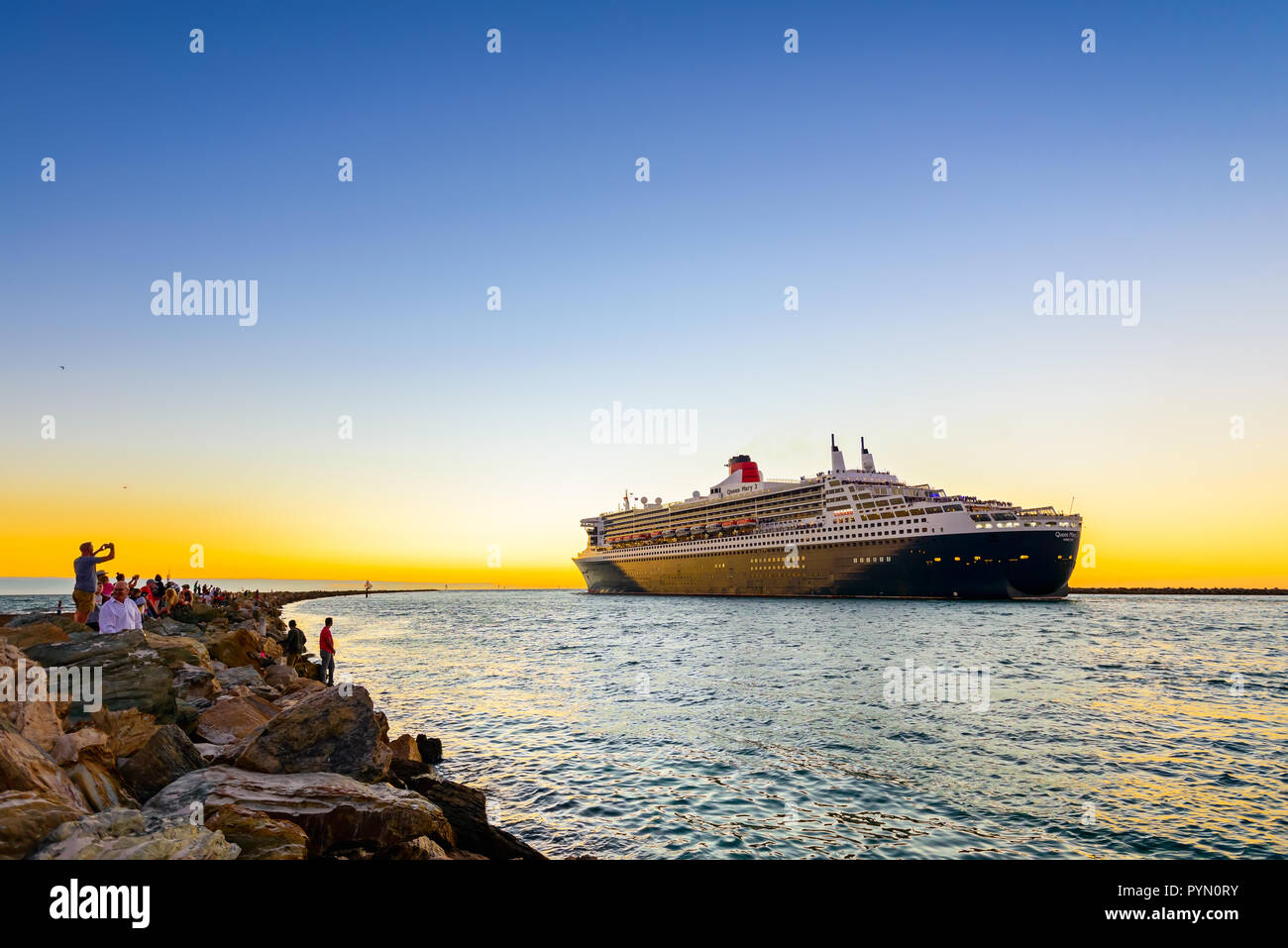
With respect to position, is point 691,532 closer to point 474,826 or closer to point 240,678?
point 240,678

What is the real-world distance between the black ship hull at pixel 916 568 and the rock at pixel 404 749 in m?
73.2

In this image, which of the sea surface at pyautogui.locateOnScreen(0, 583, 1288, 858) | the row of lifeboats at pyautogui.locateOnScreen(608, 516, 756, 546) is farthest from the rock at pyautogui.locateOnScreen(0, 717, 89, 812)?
the row of lifeboats at pyautogui.locateOnScreen(608, 516, 756, 546)

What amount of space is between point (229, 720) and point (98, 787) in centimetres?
565

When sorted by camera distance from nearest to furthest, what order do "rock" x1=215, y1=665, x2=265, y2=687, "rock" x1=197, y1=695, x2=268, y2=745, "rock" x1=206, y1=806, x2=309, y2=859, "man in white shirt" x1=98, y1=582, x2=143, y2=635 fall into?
"rock" x1=206, y1=806, x2=309, y2=859, "rock" x1=197, y1=695, x2=268, y2=745, "man in white shirt" x1=98, y1=582, x2=143, y2=635, "rock" x1=215, y1=665, x2=265, y2=687

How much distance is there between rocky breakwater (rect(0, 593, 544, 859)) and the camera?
5.98 m

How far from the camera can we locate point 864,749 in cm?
1588

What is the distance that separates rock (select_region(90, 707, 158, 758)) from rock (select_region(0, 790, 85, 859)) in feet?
11.1

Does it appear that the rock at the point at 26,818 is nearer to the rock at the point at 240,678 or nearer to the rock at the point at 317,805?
the rock at the point at 317,805

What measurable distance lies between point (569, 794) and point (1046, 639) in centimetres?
3806

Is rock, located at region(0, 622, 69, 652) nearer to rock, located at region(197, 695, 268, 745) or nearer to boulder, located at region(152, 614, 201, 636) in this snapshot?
rock, located at region(197, 695, 268, 745)

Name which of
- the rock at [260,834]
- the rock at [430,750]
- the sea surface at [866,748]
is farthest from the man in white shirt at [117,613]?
the rock at [260,834]

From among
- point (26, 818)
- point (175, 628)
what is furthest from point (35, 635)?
point (175, 628)

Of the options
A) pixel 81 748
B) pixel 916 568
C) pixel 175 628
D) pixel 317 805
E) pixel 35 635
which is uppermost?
pixel 35 635
